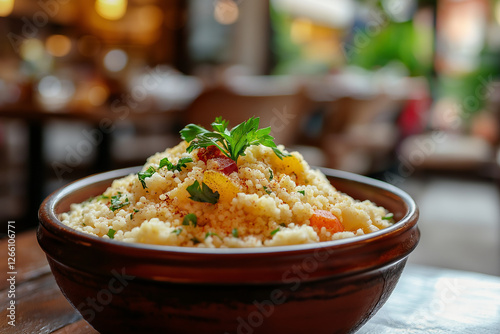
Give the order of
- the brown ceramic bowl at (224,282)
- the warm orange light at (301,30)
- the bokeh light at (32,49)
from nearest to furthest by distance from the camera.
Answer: the brown ceramic bowl at (224,282) < the bokeh light at (32,49) < the warm orange light at (301,30)

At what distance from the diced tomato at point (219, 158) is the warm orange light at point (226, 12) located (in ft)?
25.9

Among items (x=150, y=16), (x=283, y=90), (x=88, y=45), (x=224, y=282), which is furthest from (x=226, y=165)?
(x=150, y=16)

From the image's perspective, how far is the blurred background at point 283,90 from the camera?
11.6 ft

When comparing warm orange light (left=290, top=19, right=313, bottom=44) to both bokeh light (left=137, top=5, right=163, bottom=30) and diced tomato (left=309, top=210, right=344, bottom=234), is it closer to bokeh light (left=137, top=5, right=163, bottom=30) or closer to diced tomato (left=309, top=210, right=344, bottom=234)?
bokeh light (left=137, top=5, right=163, bottom=30)

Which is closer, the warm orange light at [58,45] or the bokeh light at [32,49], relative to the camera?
the bokeh light at [32,49]

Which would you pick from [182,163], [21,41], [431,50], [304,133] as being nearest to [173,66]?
[21,41]

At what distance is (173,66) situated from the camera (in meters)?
9.01

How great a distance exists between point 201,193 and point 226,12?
8042 mm

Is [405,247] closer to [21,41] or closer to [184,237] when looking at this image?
[184,237]

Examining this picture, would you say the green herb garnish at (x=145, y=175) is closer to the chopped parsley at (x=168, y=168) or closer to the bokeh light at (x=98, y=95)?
the chopped parsley at (x=168, y=168)

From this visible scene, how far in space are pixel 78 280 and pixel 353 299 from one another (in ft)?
1.17

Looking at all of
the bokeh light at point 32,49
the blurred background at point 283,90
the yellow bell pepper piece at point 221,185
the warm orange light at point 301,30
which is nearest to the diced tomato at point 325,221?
the yellow bell pepper piece at point 221,185

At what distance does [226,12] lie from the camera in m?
8.32

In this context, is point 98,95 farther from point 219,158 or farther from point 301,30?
point 301,30
